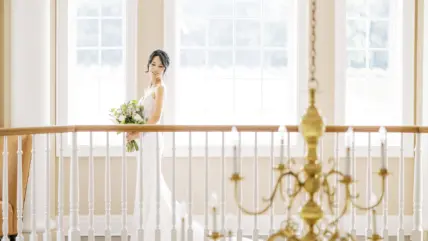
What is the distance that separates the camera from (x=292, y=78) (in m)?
8.09

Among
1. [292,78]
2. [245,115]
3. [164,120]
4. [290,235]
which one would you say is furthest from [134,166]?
[290,235]

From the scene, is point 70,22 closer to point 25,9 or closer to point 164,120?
point 25,9

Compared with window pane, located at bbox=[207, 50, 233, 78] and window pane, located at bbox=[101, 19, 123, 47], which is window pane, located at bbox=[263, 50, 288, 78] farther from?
window pane, located at bbox=[101, 19, 123, 47]

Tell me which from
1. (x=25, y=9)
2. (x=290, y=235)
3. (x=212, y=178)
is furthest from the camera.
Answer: (x=212, y=178)

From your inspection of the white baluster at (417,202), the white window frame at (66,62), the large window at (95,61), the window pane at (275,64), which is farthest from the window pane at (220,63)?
the white baluster at (417,202)

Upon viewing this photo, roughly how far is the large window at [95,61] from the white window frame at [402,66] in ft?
7.42

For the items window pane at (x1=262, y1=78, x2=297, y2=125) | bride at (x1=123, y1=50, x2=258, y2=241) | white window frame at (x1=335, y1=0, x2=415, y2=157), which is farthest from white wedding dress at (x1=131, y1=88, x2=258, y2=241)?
white window frame at (x1=335, y1=0, x2=415, y2=157)

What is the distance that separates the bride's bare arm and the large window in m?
1.42

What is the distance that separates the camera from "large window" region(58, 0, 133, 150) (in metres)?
8.02

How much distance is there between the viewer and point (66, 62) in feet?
25.9

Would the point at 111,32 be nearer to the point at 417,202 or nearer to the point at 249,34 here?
the point at 249,34

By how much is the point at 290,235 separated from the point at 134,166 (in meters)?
5.59

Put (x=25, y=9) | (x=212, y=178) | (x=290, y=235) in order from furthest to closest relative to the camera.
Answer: (x=212, y=178) → (x=25, y=9) → (x=290, y=235)

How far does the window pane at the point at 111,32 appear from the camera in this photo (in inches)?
316
